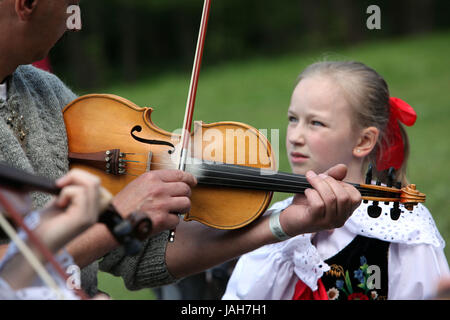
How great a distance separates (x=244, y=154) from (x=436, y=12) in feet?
60.3

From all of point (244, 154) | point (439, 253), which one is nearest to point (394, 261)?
point (439, 253)

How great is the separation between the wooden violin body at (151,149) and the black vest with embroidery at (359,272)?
1.91 feet

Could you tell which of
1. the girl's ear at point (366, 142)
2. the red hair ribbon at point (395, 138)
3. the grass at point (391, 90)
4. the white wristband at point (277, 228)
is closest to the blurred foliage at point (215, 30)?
the grass at point (391, 90)

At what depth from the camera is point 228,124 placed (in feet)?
5.71

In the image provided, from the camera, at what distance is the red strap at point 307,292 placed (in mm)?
2098

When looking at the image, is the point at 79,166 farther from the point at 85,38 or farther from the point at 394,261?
the point at 85,38

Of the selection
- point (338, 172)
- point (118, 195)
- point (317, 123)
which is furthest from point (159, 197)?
point (317, 123)

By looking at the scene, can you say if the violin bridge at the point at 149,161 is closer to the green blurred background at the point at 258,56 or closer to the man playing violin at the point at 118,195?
the man playing violin at the point at 118,195

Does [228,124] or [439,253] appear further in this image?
[439,253]

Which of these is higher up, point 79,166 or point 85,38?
point 85,38

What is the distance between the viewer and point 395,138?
2365mm

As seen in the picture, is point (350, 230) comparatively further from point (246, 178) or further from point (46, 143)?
point (46, 143)

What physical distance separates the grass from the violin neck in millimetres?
2167

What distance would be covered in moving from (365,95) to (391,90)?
21.8 feet
